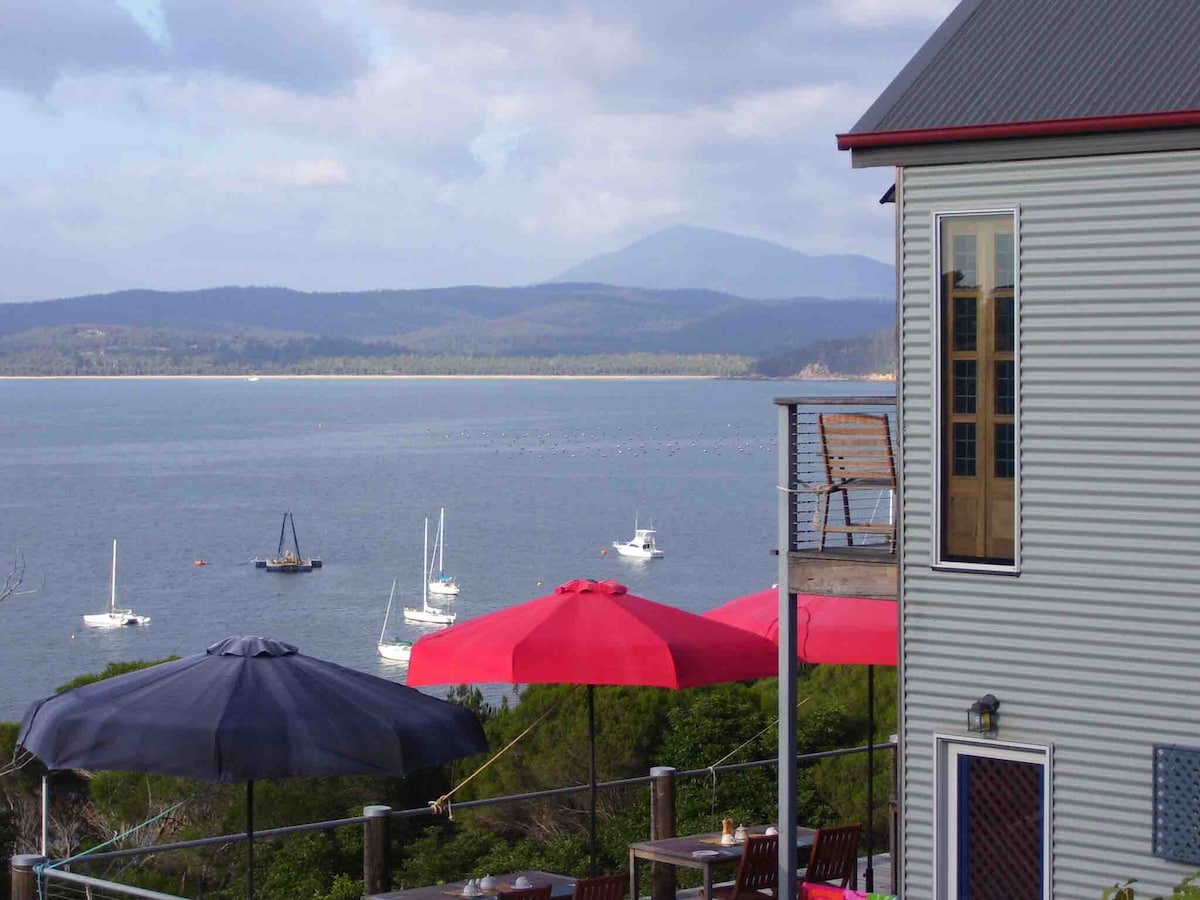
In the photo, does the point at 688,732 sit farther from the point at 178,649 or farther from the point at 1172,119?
the point at 178,649

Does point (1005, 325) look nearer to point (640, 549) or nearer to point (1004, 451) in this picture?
point (1004, 451)

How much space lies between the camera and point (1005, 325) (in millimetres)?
8898

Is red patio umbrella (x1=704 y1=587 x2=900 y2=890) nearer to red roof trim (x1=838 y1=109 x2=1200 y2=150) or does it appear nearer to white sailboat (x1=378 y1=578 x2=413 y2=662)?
red roof trim (x1=838 y1=109 x2=1200 y2=150)

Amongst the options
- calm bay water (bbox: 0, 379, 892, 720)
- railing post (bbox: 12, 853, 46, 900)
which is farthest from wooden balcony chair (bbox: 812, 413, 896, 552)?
calm bay water (bbox: 0, 379, 892, 720)

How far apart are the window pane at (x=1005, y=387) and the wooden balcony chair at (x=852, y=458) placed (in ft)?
2.63

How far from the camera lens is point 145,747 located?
306 inches

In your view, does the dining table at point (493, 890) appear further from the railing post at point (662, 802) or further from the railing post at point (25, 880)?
the railing post at point (25, 880)

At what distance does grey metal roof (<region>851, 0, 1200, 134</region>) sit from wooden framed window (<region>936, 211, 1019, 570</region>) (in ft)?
2.03

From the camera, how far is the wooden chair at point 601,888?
907cm

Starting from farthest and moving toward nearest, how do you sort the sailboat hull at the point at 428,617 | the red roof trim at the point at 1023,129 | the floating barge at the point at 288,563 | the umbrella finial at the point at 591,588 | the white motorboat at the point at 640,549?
the white motorboat at the point at 640,549, the floating barge at the point at 288,563, the sailboat hull at the point at 428,617, the umbrella finial at the point at 591,588, the red roof trim at the point at 1023,129

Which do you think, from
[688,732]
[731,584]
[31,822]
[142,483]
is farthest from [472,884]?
[142,483]

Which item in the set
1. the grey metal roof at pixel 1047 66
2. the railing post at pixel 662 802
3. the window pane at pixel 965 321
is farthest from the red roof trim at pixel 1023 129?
the railing post at pixel 662 802

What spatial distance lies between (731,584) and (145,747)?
7789cm

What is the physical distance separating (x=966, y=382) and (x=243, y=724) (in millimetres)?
4248
